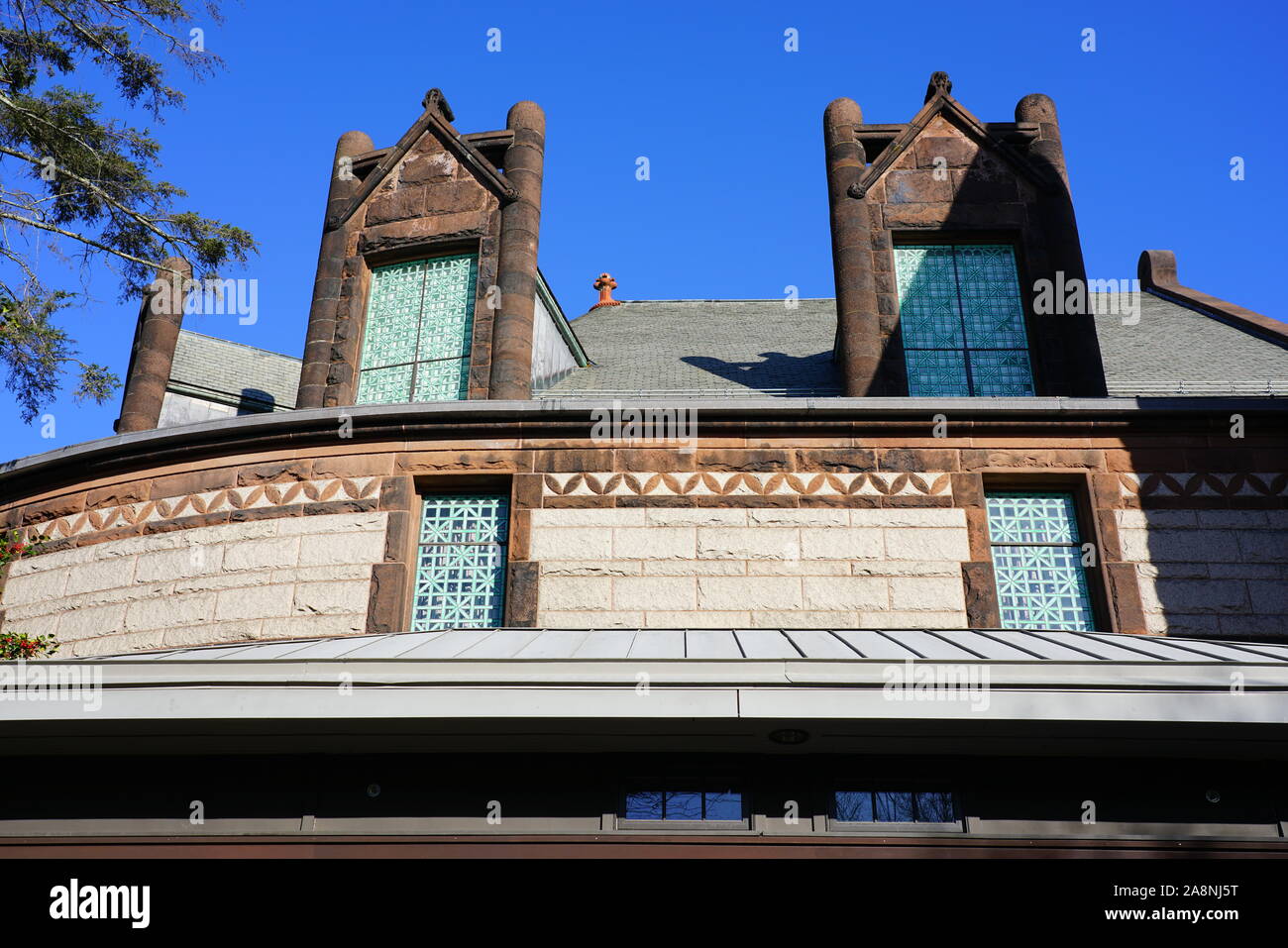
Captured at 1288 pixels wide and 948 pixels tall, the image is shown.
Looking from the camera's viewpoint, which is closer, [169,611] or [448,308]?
[169,611]

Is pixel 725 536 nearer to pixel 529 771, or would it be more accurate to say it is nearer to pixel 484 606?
pixel 484 606

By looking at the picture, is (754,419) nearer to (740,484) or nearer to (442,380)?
(740,484)

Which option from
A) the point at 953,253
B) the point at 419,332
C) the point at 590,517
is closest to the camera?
the point at 590,517

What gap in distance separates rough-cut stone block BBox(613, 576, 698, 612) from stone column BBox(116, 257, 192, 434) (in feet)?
21.2

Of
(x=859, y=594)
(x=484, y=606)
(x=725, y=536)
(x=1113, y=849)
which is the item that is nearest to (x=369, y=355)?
(x=484, y=606)

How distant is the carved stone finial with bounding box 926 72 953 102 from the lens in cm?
1184

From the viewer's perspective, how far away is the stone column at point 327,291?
10.8 meters

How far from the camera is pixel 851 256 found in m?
10.9

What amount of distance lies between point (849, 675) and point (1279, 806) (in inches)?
86.2

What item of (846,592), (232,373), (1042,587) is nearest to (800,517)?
(846,592)

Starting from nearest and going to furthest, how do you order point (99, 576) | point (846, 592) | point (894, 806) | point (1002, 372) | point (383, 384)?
Answer: 1. point (894, 806)
2. point (846, 592)
3. point (99, 576)
4. point (1002, 372)
5. point (383, 384)

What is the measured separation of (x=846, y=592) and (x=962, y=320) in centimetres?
362
